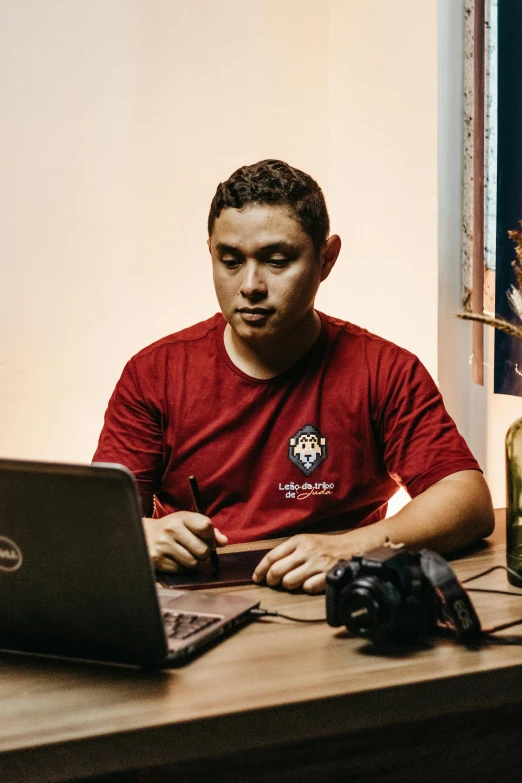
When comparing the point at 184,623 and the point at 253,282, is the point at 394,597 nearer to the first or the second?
the point at 184,623

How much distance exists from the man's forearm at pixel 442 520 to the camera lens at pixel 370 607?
0.31m

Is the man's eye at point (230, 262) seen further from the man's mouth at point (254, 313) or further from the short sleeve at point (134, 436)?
the short sleeve at point (134, 436)

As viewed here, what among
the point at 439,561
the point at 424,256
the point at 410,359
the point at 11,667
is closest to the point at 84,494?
the point at 11,667

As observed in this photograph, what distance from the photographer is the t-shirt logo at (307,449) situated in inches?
66.2

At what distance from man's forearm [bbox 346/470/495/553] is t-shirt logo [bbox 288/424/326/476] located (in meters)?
0.28

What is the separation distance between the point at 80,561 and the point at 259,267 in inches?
35.2

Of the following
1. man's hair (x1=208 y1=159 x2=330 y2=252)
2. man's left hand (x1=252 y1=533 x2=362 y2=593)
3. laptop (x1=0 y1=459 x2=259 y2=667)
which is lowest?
man's left hand (x1=252 y1=533 x2=362 y2=593)

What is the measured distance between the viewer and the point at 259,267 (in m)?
1.63

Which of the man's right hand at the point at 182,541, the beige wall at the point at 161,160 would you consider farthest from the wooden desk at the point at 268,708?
the beige wall at the point at 161,160

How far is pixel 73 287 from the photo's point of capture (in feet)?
8.12

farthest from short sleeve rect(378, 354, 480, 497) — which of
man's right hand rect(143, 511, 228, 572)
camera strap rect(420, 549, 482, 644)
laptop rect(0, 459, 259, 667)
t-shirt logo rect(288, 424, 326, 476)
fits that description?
laptop rect(0, 459, 259, 667)

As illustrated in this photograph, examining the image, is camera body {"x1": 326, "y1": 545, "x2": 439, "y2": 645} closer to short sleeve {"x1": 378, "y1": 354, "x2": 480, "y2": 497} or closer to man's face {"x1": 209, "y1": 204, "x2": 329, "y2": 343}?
short sleeve {"x1": 378, "y1": 354, "x2": 480, "y2": 497}

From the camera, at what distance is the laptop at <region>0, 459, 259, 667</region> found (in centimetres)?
82

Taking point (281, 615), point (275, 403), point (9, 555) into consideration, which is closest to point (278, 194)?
point (275, 403)
